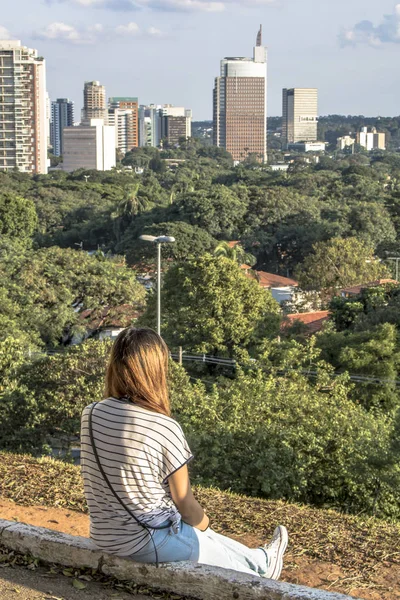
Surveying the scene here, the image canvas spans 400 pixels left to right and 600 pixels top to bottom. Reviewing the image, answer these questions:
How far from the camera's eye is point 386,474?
9.55 meters

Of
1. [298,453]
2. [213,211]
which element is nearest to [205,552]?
[298,453]

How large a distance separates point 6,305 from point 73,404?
10626mm

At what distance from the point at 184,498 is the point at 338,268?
113 ft

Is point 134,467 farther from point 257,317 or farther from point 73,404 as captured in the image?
point 257,317

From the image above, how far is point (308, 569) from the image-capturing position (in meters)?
5.39

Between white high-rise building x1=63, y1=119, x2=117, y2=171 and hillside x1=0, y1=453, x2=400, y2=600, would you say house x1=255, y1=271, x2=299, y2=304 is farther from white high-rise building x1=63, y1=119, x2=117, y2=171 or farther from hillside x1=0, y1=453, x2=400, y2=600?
white high-rise building x1=63, y1=119, x2=117, y2=171

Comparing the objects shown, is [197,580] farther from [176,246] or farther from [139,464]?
[176,246]

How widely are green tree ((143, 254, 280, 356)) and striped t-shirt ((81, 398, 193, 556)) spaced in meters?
18.0

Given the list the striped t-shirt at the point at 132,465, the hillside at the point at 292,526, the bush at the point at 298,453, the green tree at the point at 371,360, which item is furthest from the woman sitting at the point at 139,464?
A: the green tree at the point at 371,360

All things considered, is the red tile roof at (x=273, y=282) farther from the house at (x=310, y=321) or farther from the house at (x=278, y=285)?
the house at (x=310, y=321)

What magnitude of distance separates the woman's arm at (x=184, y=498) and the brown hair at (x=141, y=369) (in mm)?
265

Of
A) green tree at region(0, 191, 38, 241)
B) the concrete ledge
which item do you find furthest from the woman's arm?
green tree at region(0, 191, 38, 241)

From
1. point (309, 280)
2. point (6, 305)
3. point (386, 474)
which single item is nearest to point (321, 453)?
point (386, 474)

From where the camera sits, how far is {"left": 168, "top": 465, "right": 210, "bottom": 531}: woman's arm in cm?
379
